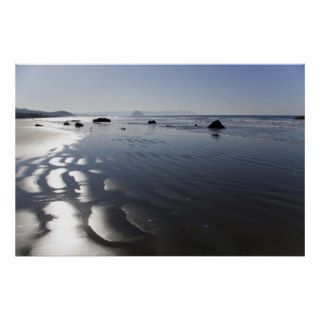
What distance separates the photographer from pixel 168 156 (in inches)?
271

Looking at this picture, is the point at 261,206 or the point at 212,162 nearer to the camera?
the point at 261,206

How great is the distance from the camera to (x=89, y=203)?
407 cm

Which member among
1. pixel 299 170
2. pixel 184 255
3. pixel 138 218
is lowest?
pixel 184 255

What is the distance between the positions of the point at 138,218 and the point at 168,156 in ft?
10.9

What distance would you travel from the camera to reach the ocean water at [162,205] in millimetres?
3271

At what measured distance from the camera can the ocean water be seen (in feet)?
10.7

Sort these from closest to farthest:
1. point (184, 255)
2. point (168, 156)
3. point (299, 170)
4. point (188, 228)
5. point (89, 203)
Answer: point (184, 255) → point (188, 228) → point (89, 203) → point (299, 170) → point (168, 156)

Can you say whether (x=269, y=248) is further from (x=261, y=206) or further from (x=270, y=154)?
(x=270, y=154)

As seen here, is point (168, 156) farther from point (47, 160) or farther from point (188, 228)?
point (188, 228)

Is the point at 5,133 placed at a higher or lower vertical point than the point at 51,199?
higher

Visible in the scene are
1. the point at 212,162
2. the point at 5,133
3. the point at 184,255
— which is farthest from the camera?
the point at 212,162

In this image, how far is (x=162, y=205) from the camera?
13.3 ft

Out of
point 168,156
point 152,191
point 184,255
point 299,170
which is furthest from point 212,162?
point 184,255

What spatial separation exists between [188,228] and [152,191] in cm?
118
